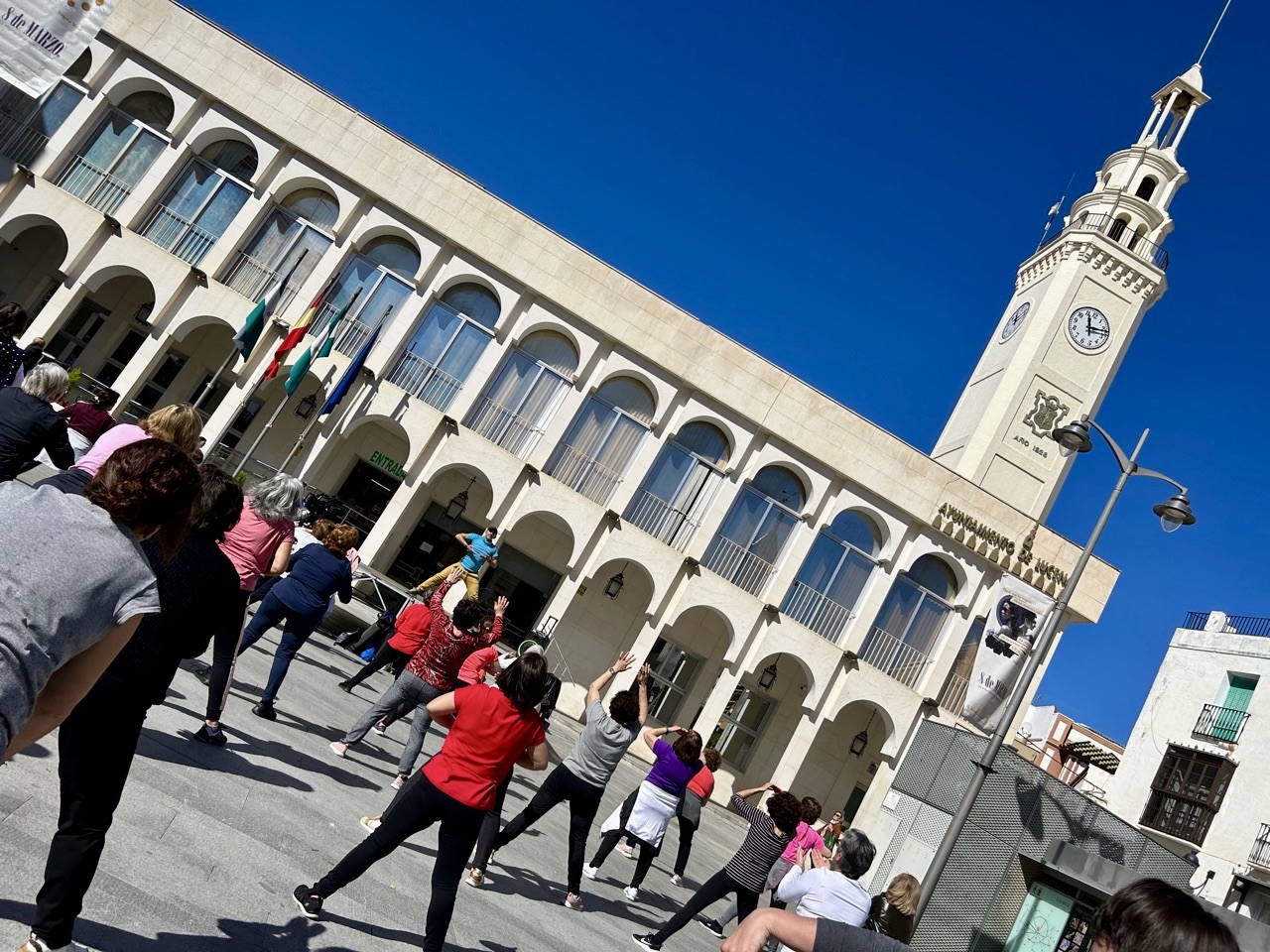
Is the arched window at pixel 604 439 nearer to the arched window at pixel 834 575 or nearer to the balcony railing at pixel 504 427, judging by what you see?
the balcony railing at pixel 504 427

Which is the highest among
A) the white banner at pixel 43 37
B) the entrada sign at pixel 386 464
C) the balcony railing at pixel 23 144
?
the white banner at pixel 43 37

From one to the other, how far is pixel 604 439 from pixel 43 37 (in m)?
15.3

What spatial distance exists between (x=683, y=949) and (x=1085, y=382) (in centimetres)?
3005

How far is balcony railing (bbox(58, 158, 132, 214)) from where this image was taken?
24839 mm

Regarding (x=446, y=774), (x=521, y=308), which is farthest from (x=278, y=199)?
(x=446, y=774)

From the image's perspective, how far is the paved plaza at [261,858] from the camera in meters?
4.11

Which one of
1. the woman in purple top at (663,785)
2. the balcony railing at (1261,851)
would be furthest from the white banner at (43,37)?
the balcony railing at (1261,851)

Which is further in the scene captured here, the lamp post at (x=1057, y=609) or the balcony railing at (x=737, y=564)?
the balcony railing at (x=737, y=564)

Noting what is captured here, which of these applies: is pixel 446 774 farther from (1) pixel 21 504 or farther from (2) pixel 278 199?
(2) pixel 278 199

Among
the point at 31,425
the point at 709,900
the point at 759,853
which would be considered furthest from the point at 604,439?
the point at 31,425

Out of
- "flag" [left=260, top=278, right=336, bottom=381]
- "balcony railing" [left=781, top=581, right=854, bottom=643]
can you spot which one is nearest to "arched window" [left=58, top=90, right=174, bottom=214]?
"flag" [left=260, top=278, right=336, bottom=381]

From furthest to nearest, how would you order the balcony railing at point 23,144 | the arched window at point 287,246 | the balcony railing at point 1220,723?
1. the balcony railing at point 1220,723
2. the arched window at point 287,246
3. the balcony railing at point 23,144

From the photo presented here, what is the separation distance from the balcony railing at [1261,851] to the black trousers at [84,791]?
31.3 m

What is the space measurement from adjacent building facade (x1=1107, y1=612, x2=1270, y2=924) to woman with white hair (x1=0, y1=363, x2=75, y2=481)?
29344 mm
